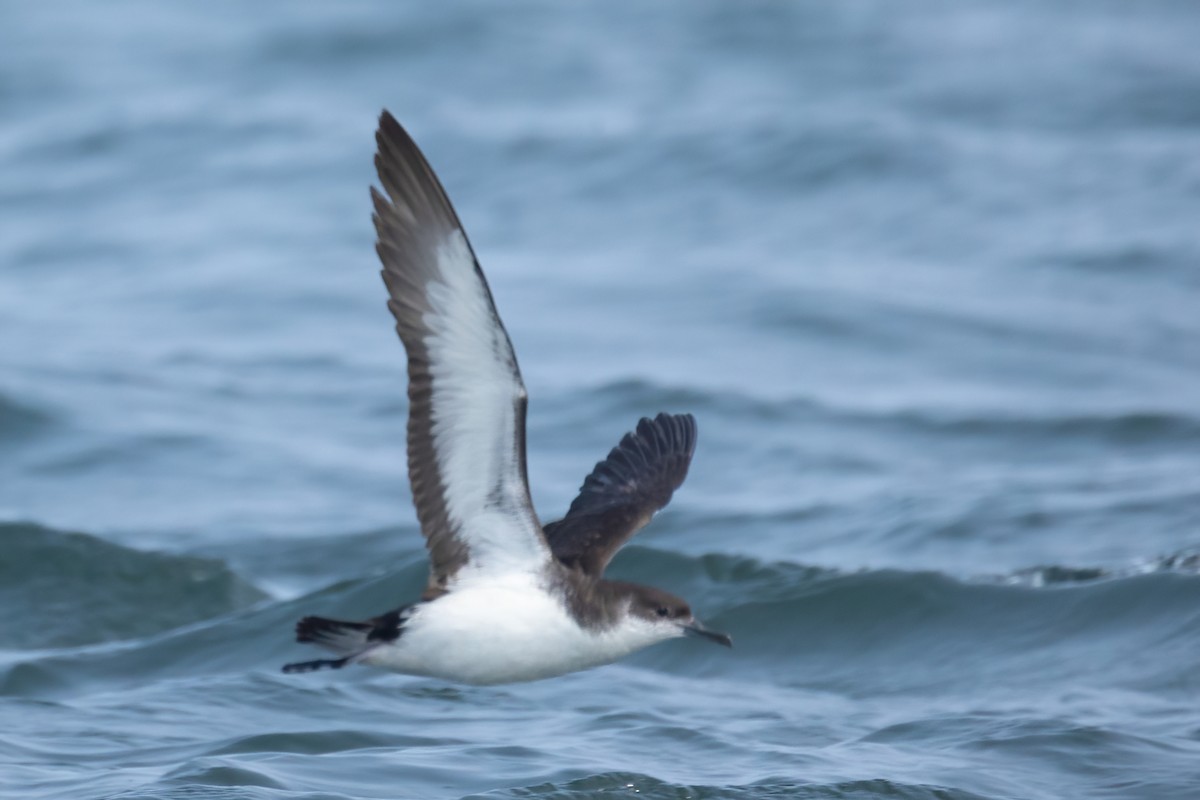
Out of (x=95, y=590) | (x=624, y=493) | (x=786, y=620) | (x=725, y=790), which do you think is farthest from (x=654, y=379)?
(x=725, y=790)

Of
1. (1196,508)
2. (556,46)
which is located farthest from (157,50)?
(1196,508)

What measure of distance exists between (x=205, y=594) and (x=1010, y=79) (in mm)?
13950

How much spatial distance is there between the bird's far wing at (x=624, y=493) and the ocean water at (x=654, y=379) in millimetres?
1025

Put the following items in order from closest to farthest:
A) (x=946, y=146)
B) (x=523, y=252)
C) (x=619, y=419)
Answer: (x=619, y=419), (x=523, y=252), (x=946, y=146)

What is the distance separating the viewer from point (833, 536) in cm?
1137

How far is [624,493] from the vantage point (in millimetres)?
7586

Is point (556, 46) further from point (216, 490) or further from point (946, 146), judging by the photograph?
point (216, 490)

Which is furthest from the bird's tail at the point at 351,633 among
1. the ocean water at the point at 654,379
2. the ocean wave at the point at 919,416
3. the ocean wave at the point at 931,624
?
the ocean wave at the point at 919,416

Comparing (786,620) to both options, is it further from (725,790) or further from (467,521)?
(467,521)

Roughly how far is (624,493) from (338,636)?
174cm

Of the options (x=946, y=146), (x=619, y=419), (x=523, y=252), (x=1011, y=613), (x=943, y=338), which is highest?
(x=946, y=146)

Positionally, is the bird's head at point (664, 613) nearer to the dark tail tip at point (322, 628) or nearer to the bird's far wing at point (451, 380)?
the bird's far wing at point (451, 380)

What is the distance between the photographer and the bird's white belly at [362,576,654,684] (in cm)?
630

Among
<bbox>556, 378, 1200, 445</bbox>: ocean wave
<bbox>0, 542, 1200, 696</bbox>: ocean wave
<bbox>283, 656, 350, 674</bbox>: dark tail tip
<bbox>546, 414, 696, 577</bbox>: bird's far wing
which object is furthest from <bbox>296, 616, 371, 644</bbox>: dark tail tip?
<bbox>556, 378, 1200, 445</bbox>: ocean wave
